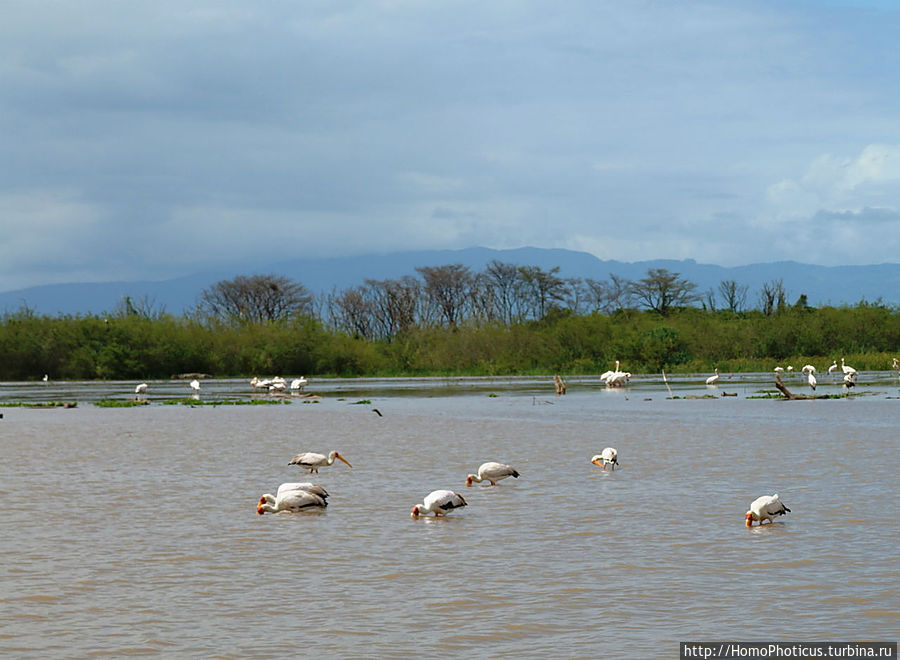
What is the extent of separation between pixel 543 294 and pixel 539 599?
97171 millimetres

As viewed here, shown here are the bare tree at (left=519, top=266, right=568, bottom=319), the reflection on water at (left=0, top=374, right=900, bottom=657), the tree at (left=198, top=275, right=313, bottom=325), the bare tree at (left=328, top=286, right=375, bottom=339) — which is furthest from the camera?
the tree at (left=198, top=275, right=313, bottom=325)

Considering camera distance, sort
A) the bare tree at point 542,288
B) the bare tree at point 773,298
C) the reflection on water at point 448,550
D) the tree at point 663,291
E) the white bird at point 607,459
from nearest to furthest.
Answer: the reflection on water at point 448,550, the white bird at point 607,459, the bare tree at point 773,298, the tree at point 663,291, the bare tree at point 542,288

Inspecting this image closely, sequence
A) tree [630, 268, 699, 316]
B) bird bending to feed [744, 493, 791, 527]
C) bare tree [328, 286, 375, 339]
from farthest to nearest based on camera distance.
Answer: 1. bare tree [328, 286, 375, 339]
2. tree [630, 268, 699, 316]
3. bird bending to feed [744, 493, 791, 527]

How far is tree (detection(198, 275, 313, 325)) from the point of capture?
365 ft

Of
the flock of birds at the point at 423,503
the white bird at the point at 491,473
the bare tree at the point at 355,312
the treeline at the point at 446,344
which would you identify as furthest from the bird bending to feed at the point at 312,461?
the bare tree at the point at 355,312

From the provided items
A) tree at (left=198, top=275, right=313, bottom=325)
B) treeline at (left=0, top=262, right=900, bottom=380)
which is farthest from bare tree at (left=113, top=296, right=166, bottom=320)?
tree at (left=198, top=275, right=313, bottom=325)

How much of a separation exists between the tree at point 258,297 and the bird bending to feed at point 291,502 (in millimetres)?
98087

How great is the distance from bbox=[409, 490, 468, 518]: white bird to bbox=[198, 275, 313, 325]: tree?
98.7 meters

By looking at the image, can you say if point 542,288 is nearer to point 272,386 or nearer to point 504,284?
point 504,284

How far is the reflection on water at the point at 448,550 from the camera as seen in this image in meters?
7.15

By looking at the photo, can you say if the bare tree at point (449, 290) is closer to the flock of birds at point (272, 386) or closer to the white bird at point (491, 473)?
the flock of birds at point (272, 386)

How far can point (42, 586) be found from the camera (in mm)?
8508

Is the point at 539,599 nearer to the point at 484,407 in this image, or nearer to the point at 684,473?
the point at 684,473

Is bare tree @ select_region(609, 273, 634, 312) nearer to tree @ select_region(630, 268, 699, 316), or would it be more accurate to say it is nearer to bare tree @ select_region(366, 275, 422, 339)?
tree @ select_region(630, 268, 699, 316)
